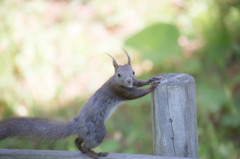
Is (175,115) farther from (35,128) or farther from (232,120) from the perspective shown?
(232,120)

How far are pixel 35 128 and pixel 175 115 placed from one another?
0.92 metres

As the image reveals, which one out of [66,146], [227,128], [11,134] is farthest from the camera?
[227,128]

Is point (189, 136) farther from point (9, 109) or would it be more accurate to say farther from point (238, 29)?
point (238, 29)

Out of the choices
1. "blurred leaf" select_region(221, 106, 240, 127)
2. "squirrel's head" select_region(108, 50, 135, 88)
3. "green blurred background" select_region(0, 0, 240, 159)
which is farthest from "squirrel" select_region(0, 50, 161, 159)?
"blurred leaf" select_region(221, 106, 240, 127)

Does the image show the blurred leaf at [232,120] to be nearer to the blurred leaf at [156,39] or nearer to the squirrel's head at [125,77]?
the blurred leaf at [156,39]

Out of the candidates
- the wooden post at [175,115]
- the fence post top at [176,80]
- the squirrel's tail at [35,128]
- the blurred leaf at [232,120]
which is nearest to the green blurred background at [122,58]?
the blurred leaf at [232,120]

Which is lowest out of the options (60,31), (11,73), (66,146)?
(66,146)

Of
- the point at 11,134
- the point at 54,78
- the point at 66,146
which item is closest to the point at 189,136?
the point at 11,134

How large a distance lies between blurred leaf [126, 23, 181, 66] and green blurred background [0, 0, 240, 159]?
0.02 meters

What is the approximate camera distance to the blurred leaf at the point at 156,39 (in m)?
4.73

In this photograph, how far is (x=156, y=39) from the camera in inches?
196

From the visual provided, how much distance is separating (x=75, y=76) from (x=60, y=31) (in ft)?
3.31

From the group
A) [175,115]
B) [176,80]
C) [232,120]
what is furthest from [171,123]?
[232,120]

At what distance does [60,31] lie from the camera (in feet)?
19.8
